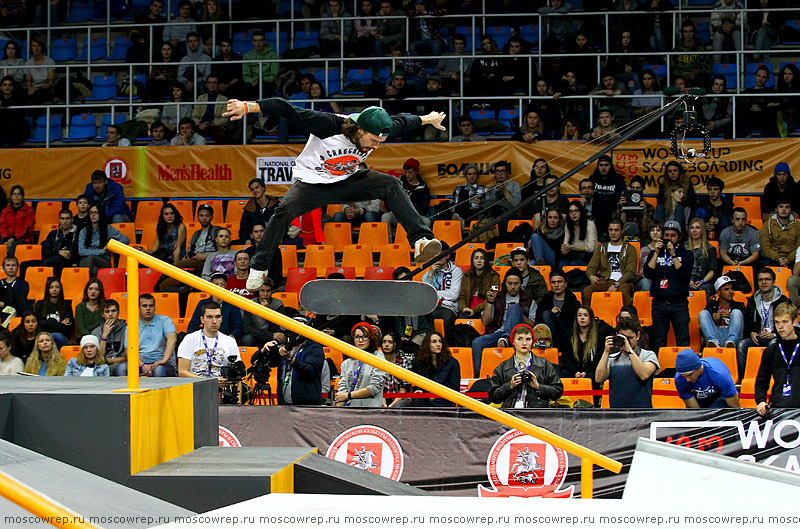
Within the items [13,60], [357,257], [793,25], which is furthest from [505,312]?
[13,60]

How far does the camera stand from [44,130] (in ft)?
50.3

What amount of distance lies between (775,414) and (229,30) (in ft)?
39.0

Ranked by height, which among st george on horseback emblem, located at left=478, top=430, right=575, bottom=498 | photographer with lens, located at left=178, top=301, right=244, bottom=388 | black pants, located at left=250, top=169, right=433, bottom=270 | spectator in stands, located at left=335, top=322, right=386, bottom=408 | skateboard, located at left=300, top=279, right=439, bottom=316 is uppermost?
black pants, located at left=250, top=169, right=433, bottom=270

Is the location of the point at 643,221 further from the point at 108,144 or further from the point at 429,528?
the point at 429,528

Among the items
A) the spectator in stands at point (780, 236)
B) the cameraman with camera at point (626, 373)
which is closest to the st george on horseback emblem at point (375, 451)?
the cameraman with camera at point (626, 373)

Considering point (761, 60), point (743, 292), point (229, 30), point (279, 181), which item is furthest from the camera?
point (229, 30)

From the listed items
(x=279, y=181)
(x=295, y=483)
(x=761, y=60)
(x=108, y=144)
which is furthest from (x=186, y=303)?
(x=761, y=60)

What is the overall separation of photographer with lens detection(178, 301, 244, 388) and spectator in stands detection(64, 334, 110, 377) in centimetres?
106

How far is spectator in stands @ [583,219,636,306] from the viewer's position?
10461 mm

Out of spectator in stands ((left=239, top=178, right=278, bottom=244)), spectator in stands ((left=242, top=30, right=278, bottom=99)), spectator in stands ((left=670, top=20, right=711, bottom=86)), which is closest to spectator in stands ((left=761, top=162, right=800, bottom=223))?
spectator in stands ((left=670, top=20, right=711, bottom=86))

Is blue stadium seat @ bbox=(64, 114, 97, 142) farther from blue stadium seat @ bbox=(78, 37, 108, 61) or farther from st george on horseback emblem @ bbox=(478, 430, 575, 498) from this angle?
st george on horseback emblem @ bbox=(478, 430, 575, 498)

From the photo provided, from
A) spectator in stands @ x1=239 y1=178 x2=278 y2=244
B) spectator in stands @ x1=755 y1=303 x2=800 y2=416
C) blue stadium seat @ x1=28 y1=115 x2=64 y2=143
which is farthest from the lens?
blue stadium seat @ x1=28 y1=115 x2=64 y2=143

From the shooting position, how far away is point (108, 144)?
46.3 feet

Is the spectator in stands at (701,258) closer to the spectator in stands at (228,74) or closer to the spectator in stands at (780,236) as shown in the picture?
the spectator in stands at (780,236)
